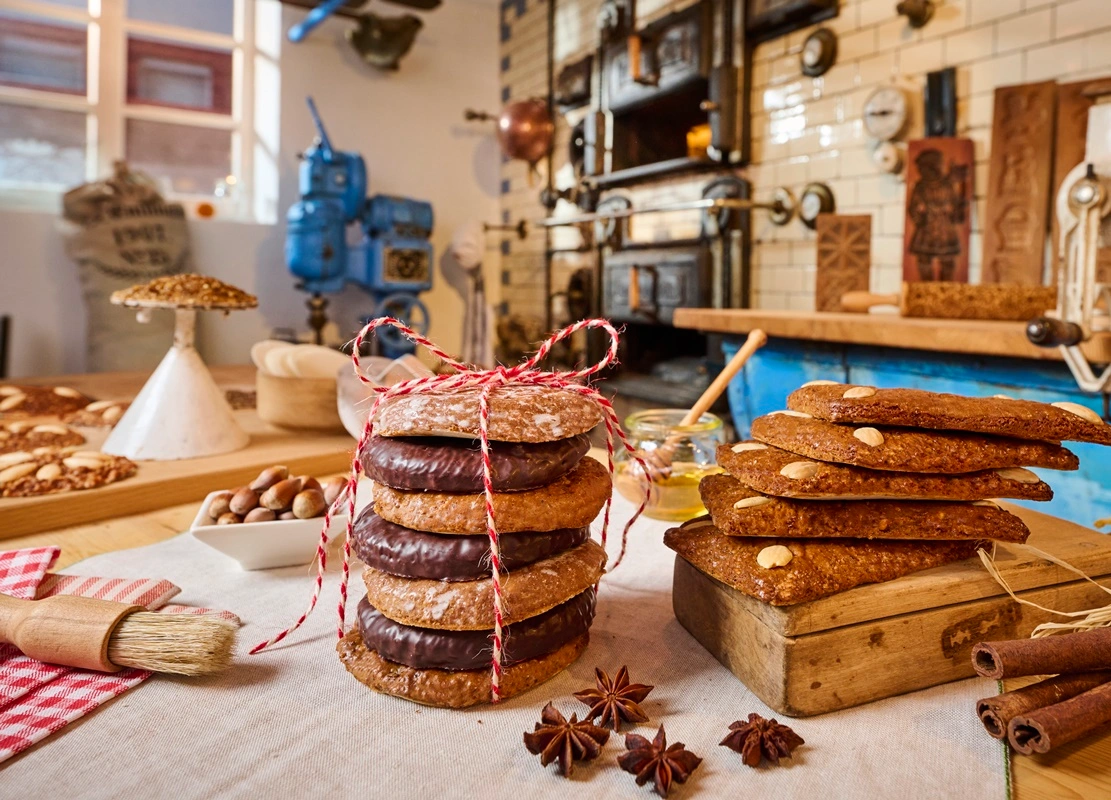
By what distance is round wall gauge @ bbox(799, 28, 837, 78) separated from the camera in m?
3.58

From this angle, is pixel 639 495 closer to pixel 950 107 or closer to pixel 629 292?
pixel 950 107

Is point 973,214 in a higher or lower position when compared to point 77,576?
higher

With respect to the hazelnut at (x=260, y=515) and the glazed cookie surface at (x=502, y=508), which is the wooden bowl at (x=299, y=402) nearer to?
the hazelnut at (x=260, y=515)

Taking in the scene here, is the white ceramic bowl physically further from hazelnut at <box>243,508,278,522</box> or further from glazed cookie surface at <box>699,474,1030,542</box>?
glazed cookie surface at <box>699,474,1030,542</box>

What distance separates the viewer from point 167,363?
1817mm

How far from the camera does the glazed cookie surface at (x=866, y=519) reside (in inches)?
32.6

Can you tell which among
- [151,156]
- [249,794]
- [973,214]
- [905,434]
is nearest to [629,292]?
[973,214]

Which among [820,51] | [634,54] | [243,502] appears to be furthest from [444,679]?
[634,54]

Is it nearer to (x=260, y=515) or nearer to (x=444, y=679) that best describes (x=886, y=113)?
(x=260, y=515)

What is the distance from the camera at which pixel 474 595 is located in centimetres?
77

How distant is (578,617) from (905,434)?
412 mm

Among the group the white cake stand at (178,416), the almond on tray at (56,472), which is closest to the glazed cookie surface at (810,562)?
the almond on tray at (56,472)

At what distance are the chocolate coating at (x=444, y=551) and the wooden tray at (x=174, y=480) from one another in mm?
468

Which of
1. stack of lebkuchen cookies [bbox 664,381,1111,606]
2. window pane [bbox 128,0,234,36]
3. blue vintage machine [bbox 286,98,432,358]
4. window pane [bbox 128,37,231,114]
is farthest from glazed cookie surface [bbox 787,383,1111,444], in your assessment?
window pane [bbox 128,0,234,36]
